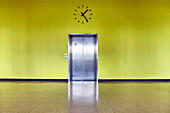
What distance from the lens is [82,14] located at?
8000 mm

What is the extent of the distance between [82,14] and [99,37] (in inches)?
62.1

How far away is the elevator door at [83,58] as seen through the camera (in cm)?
831

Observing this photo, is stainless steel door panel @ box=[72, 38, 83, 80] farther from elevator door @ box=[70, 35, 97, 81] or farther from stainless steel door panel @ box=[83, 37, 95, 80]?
stainless steel door panel @ box=[83, 37, 95, 80]

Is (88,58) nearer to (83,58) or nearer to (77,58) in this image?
(83,58)

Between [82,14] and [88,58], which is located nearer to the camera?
[82,14]

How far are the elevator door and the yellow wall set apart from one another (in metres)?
0.52

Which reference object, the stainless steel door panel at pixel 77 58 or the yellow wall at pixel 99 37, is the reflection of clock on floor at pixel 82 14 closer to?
the yellow wall at pixel 99 37

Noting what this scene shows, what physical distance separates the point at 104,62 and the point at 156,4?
4.30 m

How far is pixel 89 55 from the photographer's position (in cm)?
837

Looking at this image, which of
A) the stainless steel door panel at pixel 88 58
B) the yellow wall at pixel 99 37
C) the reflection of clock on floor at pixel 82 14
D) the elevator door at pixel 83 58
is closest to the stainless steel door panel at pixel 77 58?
the elevator door at pixel 83 58

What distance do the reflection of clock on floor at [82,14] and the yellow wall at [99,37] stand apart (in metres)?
0.20

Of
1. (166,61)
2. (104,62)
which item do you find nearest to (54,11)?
(104,62)

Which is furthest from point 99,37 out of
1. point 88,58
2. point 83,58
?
point 83,58

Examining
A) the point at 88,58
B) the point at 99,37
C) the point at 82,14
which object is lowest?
the point at 88,58
